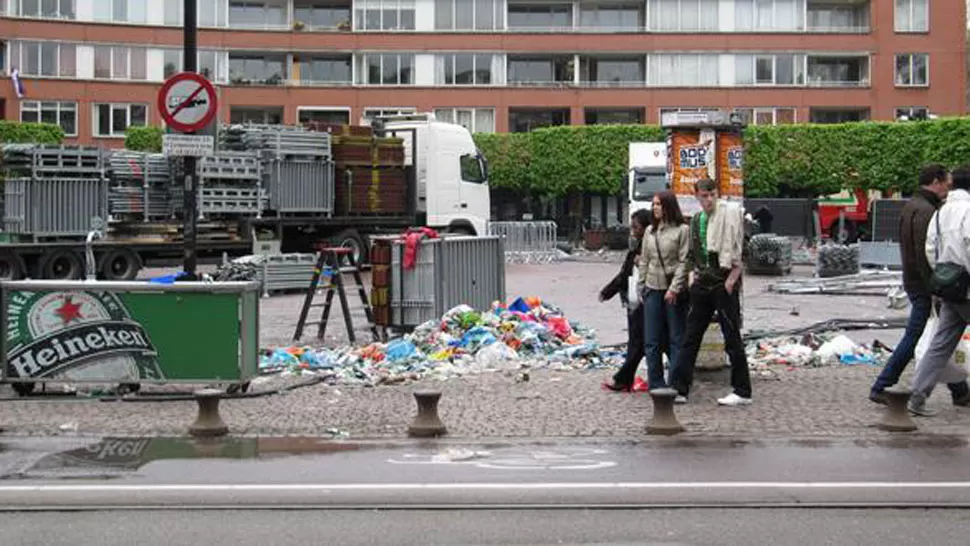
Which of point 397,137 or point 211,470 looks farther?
point 397,137

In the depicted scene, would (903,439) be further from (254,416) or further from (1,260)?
(1,260)

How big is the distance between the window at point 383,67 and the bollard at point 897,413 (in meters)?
51.5

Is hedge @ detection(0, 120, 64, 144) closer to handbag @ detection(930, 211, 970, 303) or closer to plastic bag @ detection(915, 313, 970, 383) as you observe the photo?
plastic bag @ detection(915, 313, 970, 383)

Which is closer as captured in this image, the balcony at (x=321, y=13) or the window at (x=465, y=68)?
the window at (x=465, y=68)

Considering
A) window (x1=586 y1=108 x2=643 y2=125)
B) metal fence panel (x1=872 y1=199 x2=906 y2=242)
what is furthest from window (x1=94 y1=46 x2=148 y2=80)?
metal fence panel (x1=872 y1=199 x2=906 y2=242)

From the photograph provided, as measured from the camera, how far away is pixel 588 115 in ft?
198

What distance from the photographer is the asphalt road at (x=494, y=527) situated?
19.2 feet

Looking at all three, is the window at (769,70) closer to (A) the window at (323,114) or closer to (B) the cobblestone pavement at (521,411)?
(A) the window at (323,114)

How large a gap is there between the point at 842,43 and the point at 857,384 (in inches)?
2059

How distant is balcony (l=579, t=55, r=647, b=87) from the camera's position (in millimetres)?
60062

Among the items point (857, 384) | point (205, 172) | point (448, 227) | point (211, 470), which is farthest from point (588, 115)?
point (211, 470)

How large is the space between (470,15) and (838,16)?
1974 centimetres

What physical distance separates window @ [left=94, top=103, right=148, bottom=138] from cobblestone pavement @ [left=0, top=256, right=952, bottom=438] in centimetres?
4856

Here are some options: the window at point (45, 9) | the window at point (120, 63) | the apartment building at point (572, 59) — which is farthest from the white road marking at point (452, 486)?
the window at point (45, 9)
